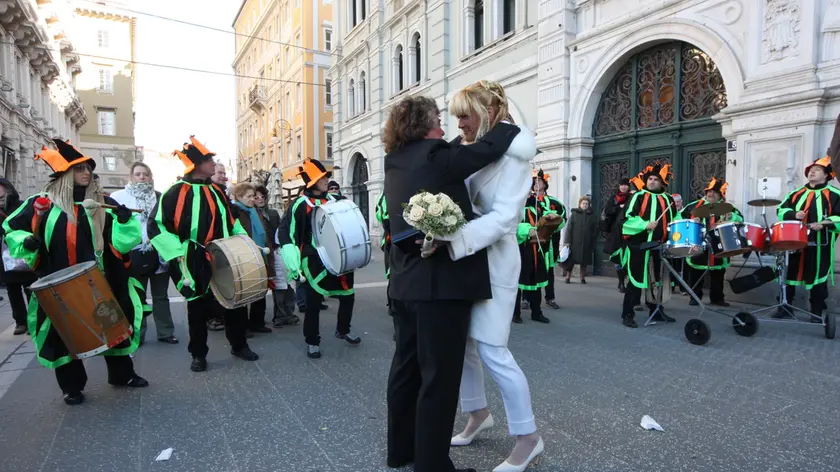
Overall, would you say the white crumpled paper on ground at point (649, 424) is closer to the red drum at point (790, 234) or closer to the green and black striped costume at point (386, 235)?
the green and black striped costume at point (386, 235)

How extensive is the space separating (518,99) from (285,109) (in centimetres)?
2902

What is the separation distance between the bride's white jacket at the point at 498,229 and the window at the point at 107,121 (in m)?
56.0

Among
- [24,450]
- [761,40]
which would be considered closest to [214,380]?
[24,450]

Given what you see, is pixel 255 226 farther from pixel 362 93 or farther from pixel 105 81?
pixel 105 81

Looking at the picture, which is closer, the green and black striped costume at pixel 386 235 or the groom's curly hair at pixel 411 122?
the groom's curly hair at pixel 411 122

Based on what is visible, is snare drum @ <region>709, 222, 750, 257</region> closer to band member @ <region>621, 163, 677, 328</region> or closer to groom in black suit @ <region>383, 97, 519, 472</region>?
band member @ <region>621, 163, 677, 328</region>

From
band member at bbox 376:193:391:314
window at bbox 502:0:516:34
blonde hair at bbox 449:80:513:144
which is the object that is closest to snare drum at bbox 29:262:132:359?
band member at bbox 376:193:391:314

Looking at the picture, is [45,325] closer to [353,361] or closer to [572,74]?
[353,361]

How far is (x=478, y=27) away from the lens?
15.2 m

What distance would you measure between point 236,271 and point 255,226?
88.9 inches

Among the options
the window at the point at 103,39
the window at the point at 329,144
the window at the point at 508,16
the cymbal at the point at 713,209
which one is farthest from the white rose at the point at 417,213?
the window at the point at 103,39

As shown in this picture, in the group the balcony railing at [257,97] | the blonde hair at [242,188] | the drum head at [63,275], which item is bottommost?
the drum head at [63,275]

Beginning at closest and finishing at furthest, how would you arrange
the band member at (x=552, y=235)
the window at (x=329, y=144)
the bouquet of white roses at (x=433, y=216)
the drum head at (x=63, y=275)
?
the bouquet of white roses at (x=433, y=216)
the drum head at (x=63, y=275)
the band member at (x=552, y=235)
the window at (x=329, y=144)

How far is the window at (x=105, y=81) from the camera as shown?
48781mm
